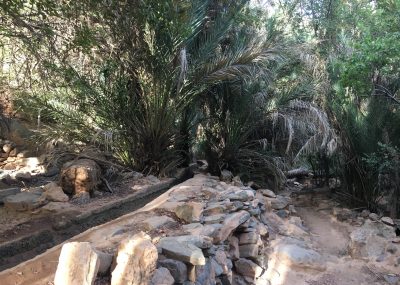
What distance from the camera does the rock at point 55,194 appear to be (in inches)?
163

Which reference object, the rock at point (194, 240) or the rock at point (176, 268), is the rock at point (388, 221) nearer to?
the rock at point (194, 240)

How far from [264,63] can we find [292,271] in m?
3.38

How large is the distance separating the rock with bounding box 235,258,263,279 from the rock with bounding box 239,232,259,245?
9.8 inches

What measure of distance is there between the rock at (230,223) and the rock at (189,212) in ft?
0.86

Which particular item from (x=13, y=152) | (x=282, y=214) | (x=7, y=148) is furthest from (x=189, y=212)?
(x=7, y=148)

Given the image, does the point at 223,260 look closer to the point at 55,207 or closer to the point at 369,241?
the point at 55,207

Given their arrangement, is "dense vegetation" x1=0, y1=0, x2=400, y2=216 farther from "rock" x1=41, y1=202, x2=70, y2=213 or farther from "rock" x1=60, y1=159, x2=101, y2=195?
"rock" x1=41, y1=202, x2=70, y2=213

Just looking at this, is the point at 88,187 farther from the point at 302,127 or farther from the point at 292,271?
the point at 302,127

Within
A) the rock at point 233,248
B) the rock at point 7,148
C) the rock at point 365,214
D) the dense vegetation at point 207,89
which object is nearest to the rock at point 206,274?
the rock at point 233,248

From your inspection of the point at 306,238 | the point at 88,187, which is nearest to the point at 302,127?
the point at 306,238

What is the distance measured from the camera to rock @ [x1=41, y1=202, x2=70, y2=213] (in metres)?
3.87

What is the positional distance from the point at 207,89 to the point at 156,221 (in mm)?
3643

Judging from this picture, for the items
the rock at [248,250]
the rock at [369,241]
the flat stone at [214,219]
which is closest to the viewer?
the flat stone at [214,219]

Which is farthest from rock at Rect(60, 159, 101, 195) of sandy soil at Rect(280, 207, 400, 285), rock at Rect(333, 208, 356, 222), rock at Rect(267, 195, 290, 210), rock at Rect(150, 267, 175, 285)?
rock at Rect(333, 208, 356, 222)
